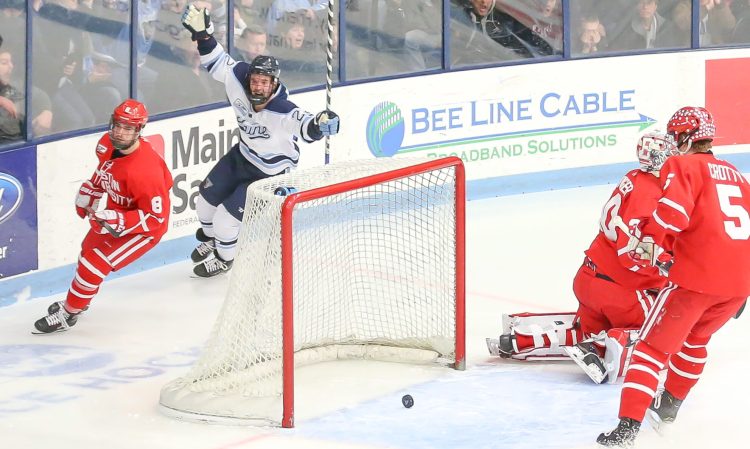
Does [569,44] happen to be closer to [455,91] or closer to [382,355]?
[455,91]

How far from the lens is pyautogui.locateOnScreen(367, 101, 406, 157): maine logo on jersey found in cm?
876

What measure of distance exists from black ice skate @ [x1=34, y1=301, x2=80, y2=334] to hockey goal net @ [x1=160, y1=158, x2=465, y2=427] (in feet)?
3.81

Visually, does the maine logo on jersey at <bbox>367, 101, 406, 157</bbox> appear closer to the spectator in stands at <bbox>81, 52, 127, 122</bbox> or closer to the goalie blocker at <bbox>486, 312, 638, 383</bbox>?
the spectator in stands at <bbox>81, 52, 127, 122</bbox>

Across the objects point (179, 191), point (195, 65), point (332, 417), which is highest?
point (195, 65)

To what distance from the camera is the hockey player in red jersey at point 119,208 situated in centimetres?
622

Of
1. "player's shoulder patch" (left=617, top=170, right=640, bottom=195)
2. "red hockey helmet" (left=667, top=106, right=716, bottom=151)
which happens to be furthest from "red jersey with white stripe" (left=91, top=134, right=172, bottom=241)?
"red hockey helmet" (left=667, top=106, right=716, bottom=151)

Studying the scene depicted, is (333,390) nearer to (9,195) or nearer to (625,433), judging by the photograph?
(625,433)

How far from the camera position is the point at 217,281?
729cm

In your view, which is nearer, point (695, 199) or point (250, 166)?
point (695, 199)

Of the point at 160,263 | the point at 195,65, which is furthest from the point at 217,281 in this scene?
the point at 195,65

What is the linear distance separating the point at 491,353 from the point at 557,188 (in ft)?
12.1

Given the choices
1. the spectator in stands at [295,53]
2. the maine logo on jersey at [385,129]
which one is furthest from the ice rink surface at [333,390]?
the maine logo on jersey at [385,129]

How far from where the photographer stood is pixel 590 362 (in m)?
5.61

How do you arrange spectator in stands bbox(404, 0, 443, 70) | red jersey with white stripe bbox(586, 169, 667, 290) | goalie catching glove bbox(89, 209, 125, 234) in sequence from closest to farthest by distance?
red jersey with white stripe bbox(586, 169, 667, 290) → goalie catching glove bbox(89, 209, 125, 234) → spectator in stands bbox(404, 0, 443, 70)
